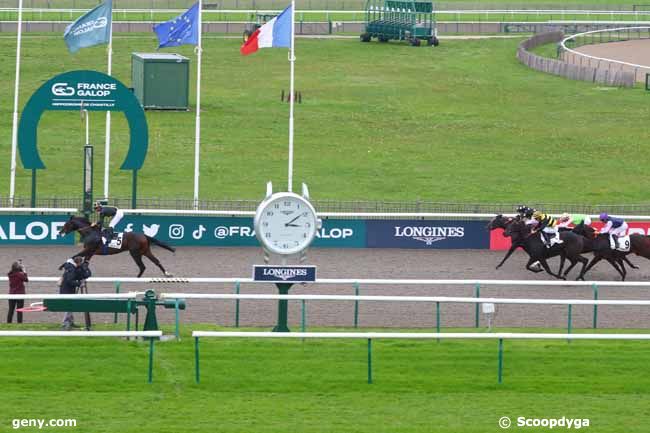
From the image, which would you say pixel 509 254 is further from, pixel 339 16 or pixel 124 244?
pixel 339 16

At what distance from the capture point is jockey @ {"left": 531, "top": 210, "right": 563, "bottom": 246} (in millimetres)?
27719

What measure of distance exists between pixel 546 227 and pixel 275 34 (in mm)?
7727

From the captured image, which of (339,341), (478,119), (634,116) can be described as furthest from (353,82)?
(339,341)

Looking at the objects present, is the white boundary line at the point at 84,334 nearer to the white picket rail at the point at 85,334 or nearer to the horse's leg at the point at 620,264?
the white picket rail at the point at 85,334

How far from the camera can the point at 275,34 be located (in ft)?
105

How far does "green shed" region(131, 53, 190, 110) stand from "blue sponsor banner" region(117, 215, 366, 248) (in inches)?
609

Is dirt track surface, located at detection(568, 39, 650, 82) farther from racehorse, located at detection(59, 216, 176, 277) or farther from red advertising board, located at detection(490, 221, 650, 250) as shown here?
racehorse, located at detection(59, 216, 176, 277)

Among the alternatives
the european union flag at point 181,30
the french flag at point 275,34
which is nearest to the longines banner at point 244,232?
the french flag at point 275,34

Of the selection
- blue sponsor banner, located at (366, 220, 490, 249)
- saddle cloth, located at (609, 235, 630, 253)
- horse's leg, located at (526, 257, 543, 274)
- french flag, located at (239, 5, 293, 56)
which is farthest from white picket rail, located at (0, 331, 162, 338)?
french flag, located at (239, 5, 293, 56)

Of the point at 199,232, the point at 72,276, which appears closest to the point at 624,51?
the point at 199,232

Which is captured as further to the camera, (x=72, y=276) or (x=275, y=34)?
(x=275, y=34)

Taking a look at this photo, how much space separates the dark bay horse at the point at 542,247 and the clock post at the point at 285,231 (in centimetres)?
912

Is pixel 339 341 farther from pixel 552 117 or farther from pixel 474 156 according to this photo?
pixel 552 117

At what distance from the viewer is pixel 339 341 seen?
64.8 ft
